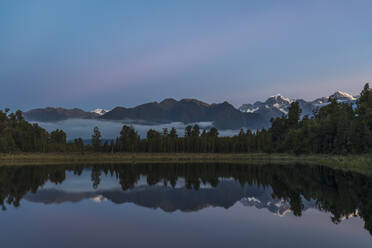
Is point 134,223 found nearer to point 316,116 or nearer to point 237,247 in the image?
point 237,247

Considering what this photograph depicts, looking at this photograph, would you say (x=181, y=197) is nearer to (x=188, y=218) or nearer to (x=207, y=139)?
(x=188, y=218)

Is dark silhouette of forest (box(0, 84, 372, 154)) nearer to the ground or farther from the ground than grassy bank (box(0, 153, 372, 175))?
farther from the ground

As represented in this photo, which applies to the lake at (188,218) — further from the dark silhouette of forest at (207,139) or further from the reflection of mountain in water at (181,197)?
the dark silhouette of forest at (207,139)

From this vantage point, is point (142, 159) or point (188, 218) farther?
point (142, 159)

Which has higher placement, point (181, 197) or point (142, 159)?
point (181, 197)

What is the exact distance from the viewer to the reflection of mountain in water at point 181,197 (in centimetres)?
2430

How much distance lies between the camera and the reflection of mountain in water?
79.7 feet

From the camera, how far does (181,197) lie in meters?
28.4

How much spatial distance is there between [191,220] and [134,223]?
3.54 metres

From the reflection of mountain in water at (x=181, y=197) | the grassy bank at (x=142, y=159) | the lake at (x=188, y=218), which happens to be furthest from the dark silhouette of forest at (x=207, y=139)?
the lake at (x=188, y=218)

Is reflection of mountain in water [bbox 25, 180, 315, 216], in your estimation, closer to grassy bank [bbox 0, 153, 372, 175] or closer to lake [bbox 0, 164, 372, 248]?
lake [bbox 0, 164, 372, 248]

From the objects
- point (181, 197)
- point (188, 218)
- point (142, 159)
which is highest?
point (188, 218)

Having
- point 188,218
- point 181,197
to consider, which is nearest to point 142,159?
point 181,197

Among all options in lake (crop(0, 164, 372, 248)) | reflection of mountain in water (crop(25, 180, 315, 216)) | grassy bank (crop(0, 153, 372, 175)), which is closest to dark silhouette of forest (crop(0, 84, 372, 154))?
grassy bank (crop(0, 153, 372, 175))
